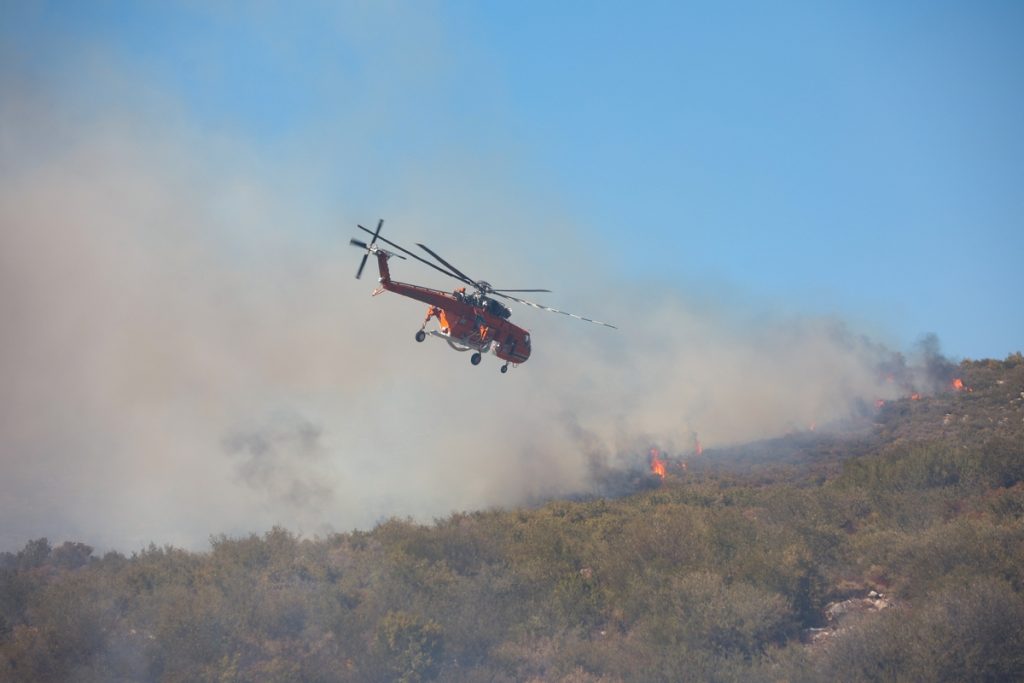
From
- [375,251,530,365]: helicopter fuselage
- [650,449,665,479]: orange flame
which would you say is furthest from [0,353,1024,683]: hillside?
[650,449,665,479]: orange flame

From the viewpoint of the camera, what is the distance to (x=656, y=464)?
91.0 m

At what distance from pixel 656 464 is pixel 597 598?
4564 cm

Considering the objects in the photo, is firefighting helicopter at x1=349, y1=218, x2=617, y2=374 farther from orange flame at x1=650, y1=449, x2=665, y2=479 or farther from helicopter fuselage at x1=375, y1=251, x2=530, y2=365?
orange flame at x1=650, y1=449, x2=665, y2=479

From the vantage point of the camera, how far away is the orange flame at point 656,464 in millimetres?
88331

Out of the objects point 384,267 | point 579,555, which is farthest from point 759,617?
point 384,267

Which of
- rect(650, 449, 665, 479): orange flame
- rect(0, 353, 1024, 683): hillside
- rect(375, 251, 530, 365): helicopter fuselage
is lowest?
rect(0, 353, 1024, 683): hillside

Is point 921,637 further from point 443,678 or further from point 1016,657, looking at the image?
point 443,678

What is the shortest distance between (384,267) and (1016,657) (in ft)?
113

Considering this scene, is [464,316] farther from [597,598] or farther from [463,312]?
[597,598]

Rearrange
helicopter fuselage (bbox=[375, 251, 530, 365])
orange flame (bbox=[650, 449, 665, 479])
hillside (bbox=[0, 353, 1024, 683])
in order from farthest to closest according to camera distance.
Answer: orange flame (bbox=[650, 449, 665, 479]), helicopter fuselage (bbox=[375, 251, 530, 365]), hillside (bbox=[0, 353, 1024, 683])

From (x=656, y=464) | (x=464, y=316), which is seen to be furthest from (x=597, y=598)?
(x=656, y=464)

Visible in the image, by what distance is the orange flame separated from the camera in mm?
88331

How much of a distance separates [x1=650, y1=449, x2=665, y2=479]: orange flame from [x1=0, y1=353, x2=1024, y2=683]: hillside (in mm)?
27982

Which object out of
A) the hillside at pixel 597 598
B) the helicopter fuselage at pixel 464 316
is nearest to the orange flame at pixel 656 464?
the hillside at pixel 597 598
